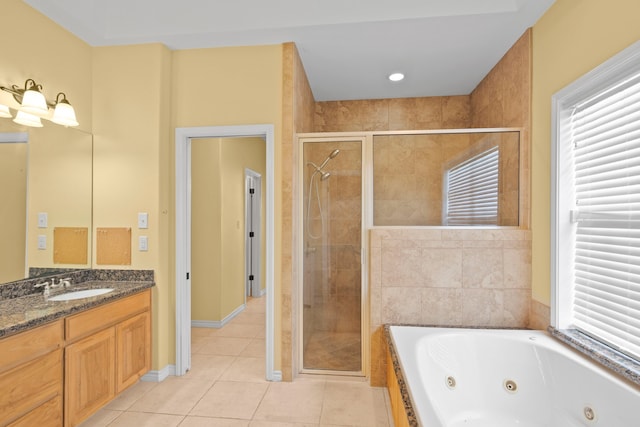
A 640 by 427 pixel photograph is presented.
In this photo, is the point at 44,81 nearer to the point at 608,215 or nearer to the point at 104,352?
the point at 104,352

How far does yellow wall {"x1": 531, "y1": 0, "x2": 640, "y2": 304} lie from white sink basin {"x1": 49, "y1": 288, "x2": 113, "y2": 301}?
3037 mm

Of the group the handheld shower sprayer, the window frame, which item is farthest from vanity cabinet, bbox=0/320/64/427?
the window frame

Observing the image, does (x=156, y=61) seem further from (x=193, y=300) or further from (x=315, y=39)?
(x=193, y=300)

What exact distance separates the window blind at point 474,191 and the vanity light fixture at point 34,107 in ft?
9.31

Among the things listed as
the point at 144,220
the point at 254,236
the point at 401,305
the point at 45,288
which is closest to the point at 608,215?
the point at 401,305

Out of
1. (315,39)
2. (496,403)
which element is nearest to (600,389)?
(496,403)

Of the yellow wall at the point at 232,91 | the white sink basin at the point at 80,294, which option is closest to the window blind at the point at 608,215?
the yellow wall at the point at 232,91

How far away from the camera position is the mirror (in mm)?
1989

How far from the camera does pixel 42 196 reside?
2.19m

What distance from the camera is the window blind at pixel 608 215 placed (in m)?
1.58

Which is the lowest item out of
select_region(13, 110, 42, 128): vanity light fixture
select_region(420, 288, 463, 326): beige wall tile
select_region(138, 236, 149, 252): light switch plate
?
select_region(420, 288, 463, 326): beige wall tile

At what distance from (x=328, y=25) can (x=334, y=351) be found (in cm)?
253

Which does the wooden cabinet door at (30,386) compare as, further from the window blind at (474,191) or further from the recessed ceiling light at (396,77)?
the recessed ceiling light at (396,77)

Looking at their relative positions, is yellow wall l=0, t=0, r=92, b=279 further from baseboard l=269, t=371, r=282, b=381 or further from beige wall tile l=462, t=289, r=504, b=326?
beige wall tile l=462, t=289, r=504, b=326
